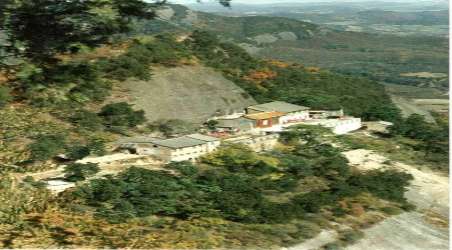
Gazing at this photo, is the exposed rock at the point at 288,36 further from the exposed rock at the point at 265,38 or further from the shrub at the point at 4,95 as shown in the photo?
the shrub at the point at 4,95

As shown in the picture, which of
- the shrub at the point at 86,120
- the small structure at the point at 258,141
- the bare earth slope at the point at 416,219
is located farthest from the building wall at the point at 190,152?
the bare earth slope at the point at 416,219

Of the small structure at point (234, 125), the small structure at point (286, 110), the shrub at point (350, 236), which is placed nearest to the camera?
the shrub at point (350, 236)

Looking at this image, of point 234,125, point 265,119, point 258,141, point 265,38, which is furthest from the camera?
point 265,38

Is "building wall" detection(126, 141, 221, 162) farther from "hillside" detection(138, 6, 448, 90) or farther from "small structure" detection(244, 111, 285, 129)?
"hillside" detection(138, 6, 448, 90)

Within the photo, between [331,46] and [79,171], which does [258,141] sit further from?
[331,46]

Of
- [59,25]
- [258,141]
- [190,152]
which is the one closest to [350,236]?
[59,25]
